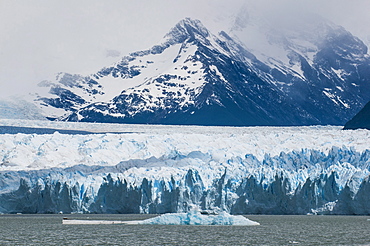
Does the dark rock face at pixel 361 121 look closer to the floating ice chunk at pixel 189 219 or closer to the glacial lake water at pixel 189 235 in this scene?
the glacial lake water at pixel 189 235

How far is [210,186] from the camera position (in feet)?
299

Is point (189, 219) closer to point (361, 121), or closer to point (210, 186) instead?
point (210, 186)

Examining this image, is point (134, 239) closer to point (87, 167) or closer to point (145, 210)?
point (145, 210)

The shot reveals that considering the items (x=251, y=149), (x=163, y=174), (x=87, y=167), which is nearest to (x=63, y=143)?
(x=87, y=167)

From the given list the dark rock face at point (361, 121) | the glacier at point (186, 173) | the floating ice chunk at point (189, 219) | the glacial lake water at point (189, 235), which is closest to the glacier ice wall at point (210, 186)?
the glacier at point (186, 173)

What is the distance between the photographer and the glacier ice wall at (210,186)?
275ft

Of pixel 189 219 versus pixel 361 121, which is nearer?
pixel 189 219

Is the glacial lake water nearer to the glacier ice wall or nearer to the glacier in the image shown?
the glacier ice wall

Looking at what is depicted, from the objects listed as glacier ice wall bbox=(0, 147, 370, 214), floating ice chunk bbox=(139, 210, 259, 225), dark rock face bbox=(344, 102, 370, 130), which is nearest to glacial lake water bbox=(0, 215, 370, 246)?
floating ice chunk bbox=(139, 210, 259, 225)

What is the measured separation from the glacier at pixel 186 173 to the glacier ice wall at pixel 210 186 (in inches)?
4.4

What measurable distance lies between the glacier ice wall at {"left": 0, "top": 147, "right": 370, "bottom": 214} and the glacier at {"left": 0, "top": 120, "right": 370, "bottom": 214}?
0.36 feet

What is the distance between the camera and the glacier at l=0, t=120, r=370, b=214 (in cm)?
8519

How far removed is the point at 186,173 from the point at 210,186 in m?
5.39

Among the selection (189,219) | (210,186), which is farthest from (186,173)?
(189,219)
